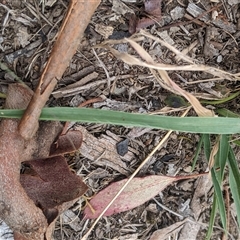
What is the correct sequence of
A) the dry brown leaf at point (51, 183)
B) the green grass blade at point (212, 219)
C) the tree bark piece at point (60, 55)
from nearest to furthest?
1. the tree bark piece at point (60, 55)
2. the dry brown leaf at point (51, 183)
3. the green grass blade at point (212, 219)

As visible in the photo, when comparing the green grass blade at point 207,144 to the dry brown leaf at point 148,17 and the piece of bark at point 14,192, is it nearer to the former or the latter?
the dry brown leaf at point 148,17

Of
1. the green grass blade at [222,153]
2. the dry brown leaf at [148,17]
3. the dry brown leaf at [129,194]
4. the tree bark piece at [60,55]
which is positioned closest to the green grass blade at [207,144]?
the green grass blade at [222,153]

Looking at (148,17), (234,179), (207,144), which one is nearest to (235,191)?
(234,179)

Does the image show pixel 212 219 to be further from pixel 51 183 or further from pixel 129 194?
pixel 51 183

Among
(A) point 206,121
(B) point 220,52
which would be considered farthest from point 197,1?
(A) point 206,121

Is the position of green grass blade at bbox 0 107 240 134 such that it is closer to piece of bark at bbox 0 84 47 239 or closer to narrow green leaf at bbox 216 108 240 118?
piece of bark at bbox 0 84 47 239

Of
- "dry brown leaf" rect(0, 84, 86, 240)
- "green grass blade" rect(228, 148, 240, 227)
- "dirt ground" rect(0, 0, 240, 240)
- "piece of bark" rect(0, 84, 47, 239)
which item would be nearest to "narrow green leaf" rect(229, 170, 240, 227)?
"green grass blade" rect(228, 148, 240, 227)

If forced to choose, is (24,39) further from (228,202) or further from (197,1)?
(228,202)
